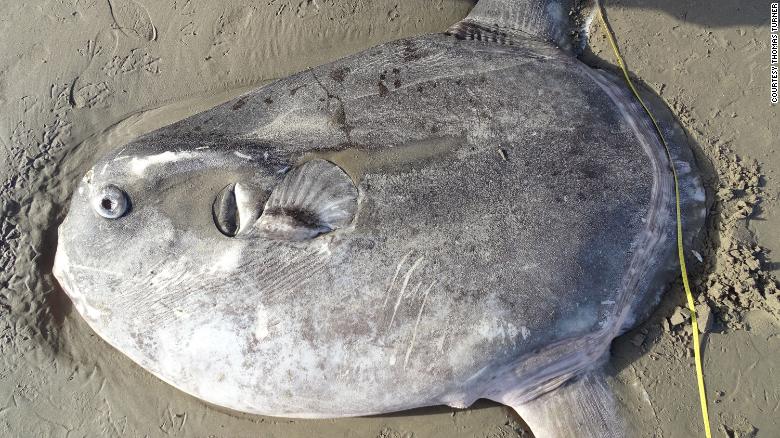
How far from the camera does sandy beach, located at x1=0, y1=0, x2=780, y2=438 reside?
3.91 meters

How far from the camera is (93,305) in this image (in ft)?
11.1

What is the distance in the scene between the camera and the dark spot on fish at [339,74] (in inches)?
146

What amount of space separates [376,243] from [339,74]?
1422 millimetres

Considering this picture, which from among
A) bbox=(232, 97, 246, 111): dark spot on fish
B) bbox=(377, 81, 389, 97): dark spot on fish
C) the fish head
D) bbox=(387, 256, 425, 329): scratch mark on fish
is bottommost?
bbox=(387, 256, 425, 329): scratch mark on fish


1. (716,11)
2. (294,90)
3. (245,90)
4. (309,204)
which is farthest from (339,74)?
(716,11)

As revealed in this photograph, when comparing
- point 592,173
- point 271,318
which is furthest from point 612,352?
point 271,318

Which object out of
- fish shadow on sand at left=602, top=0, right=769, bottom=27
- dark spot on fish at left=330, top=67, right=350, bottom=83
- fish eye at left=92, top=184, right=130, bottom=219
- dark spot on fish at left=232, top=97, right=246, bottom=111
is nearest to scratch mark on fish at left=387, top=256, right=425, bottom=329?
dark spot on fish at left=330, top=67, right=350, bottom=83

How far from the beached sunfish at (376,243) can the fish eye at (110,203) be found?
0.01m

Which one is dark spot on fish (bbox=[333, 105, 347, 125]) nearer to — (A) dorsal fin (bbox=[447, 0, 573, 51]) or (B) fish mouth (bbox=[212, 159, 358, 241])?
(B) fish mouth (bbox=[212, 159, 358, 241])

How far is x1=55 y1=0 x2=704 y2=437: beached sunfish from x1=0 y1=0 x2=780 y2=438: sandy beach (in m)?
0.67

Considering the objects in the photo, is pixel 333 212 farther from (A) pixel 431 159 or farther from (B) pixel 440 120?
(B) pixel 440 120

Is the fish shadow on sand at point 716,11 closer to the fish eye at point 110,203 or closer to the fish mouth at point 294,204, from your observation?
the fish mouth at point 294,204

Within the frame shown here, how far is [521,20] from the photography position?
4285mm

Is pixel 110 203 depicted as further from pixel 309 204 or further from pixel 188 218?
pixel 309 204
